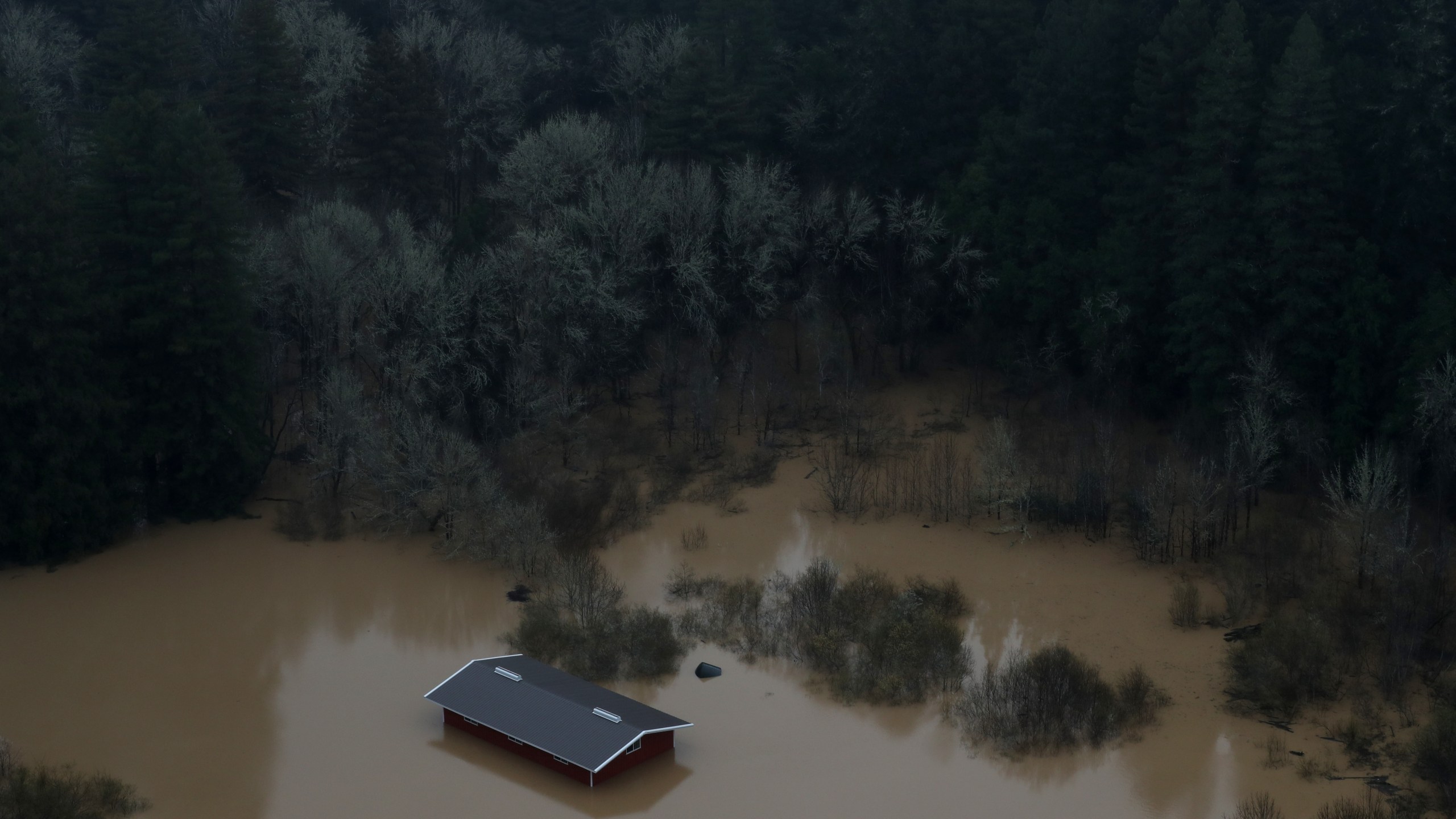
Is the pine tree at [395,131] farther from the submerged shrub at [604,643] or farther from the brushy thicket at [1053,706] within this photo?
the brushy thicket at [1053,706]

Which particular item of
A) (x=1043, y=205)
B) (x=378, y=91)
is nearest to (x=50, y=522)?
(x=378, y=91)

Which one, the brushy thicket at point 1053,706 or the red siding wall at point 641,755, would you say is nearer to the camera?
the red siding wall at point 641,755

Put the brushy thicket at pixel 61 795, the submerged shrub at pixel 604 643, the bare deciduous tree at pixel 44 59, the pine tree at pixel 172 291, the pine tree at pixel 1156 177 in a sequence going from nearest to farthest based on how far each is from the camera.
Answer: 1. the brushy thicket at pixel 61 795
2. the submerged shrub at pixel 604 643
3. the pine tree at pixel 172 291
4. the pine tree at pixel 1156 177
5. the bare deciduous tree at pixel 44 59

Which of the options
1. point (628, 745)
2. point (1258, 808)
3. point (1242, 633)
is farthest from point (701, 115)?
point (1258, 808)

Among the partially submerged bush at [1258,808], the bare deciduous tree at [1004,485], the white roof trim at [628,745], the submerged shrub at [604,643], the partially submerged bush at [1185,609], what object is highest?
the bare deciduous tree at [1004,485]

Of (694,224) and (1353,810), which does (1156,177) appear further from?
(1353,810)

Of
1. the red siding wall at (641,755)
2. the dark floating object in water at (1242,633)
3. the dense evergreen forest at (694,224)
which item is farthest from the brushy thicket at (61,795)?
the dark floating object in water at (1242,633)

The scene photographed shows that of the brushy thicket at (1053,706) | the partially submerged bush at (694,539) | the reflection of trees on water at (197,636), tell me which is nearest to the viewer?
the reflection of trees on water at (197,636)
